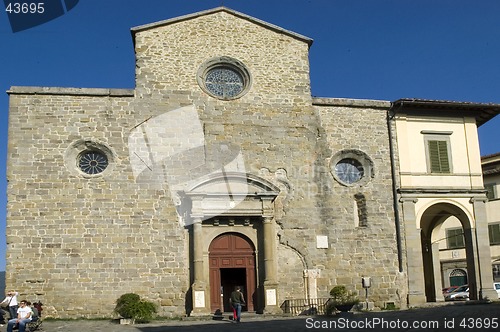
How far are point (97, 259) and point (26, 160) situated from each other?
3747mm

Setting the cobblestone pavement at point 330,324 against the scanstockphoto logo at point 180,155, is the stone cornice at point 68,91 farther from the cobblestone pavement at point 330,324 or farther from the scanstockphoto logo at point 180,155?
the cobblestone pavement at point 330,324

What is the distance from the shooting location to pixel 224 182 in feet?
64.2

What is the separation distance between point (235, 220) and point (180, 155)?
2.76m

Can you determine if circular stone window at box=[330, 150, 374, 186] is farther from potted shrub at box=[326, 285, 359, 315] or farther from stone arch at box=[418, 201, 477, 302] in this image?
potted shrub at box=[326, 285, 359, 315]

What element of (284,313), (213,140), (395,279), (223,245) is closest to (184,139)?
(213,140)

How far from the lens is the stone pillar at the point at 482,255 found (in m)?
21.1

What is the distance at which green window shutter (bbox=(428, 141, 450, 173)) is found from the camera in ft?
71.9

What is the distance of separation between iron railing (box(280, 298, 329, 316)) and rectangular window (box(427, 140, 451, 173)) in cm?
659

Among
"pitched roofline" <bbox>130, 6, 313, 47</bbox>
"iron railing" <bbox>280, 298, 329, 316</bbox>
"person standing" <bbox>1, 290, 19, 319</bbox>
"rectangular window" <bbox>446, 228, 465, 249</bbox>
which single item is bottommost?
"iron railing" <bbox>280, 298, 329, 316</bbox>

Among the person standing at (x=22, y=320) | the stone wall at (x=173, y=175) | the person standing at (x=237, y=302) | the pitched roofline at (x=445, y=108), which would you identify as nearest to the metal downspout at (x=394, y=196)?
the stone wall at (x=173, y=175)

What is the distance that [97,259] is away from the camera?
18.4 meters

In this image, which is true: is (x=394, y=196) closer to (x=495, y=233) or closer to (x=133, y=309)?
(x=133, y=309)

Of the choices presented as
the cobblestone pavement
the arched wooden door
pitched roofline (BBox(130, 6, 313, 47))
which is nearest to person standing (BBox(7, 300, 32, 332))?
the cobblestone pavement

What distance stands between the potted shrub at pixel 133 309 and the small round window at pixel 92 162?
13.4ft
